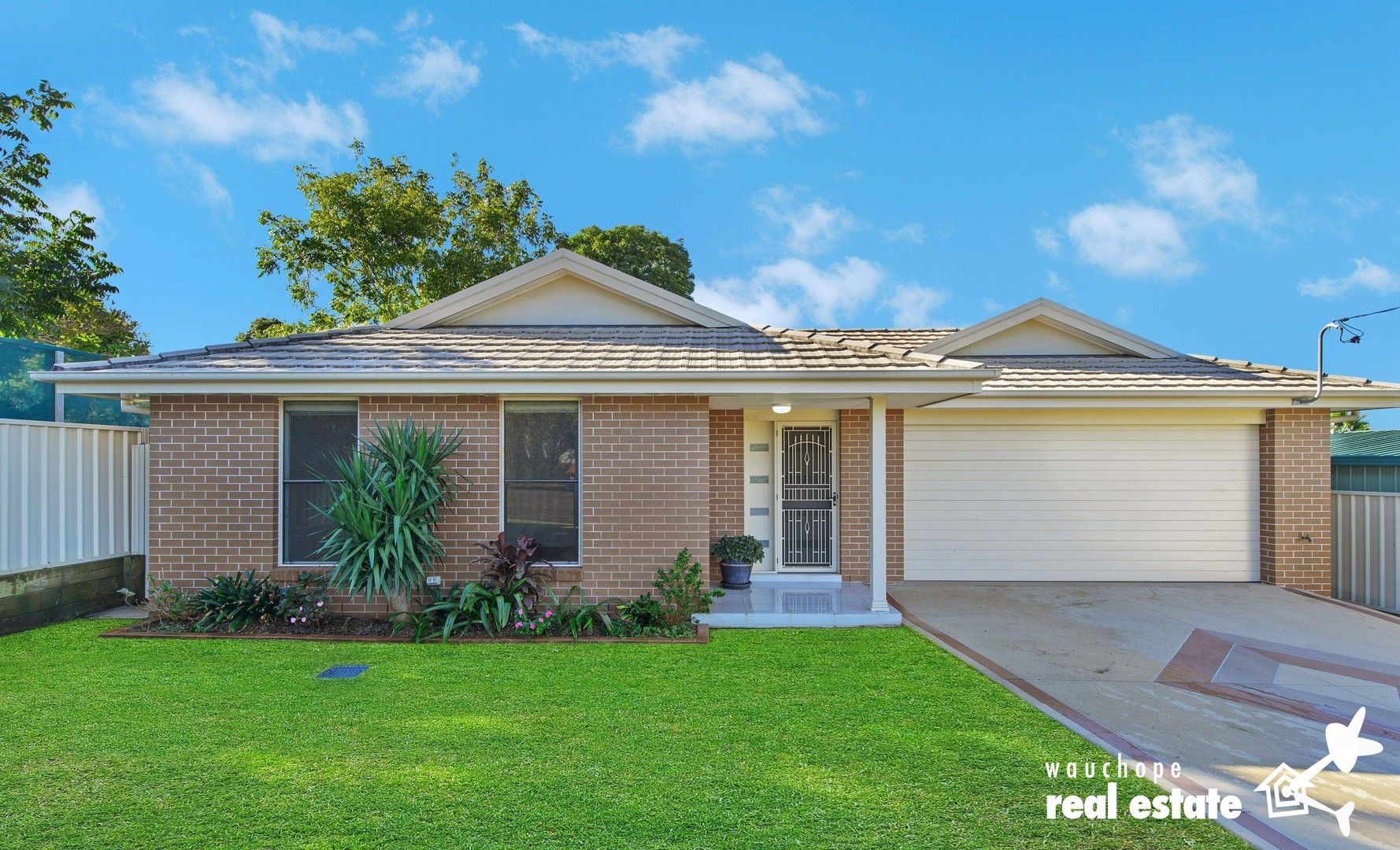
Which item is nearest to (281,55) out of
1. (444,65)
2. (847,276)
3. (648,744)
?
(444,65)

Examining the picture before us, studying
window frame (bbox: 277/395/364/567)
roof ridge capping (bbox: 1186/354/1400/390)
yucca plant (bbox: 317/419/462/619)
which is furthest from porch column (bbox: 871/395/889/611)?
roof ridge capping (bbox: 1186/354/1400/390)

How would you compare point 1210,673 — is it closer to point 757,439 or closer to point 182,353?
point 757,439

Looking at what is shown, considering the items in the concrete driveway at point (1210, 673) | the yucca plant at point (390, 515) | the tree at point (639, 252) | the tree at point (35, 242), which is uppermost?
the tree at point (639, 252)

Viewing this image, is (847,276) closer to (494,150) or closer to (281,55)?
(494,150)

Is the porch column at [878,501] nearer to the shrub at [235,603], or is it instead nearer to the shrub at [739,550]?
the shrub at [739,550]

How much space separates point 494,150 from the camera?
1992 cm

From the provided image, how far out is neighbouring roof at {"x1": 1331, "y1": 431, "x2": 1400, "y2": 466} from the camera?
32.6 ft

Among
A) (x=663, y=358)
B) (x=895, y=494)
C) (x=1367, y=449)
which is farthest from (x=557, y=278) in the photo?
(x=1367, y=449)

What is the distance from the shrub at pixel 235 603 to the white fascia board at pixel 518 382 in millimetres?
2126

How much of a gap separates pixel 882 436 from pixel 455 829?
18.9ft

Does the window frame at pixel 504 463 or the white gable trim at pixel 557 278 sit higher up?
the white gable trim at pixel 557 278

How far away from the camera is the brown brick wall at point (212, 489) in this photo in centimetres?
735

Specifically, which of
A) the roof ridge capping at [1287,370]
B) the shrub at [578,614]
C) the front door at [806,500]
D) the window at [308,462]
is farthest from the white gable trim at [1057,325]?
the window at [308,462]

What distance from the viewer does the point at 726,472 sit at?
9.72m
